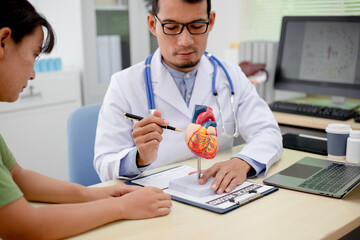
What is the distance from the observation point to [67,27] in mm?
3096

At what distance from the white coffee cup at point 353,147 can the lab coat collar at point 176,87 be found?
1.76ft

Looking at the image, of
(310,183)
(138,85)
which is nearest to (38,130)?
(138,85)

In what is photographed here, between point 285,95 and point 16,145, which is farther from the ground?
point 285,95

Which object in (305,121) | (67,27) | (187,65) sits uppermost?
(67,27)

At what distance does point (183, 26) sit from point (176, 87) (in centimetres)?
25

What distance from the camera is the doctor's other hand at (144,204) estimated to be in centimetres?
104

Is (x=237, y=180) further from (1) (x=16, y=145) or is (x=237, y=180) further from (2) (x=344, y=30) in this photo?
(1) (x=16, y=145)

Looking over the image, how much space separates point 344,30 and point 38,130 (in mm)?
2011

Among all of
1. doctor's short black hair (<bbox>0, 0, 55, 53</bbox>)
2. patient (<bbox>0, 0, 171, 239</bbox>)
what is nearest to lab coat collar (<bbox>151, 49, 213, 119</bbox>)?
patient (<bbox>0, 0, 171, 239</bbox>)

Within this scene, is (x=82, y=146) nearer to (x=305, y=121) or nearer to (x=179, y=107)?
(x=179, y=107)

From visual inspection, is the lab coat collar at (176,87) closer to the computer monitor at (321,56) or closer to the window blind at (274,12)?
the computer monitor at (321,56)

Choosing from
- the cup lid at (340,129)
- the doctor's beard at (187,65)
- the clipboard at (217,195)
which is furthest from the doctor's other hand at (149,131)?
the cup lid at (340,129)

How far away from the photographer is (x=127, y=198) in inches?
42.1

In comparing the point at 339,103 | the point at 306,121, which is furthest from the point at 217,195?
the point at 339,103
